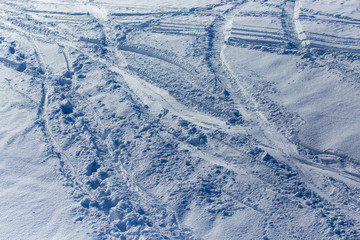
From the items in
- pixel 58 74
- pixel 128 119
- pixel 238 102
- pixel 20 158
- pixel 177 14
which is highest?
pixel 177 14

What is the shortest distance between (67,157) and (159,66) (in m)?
2.48

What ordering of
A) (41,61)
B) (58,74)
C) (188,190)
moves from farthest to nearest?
(41,61), (58,74), (188,190)

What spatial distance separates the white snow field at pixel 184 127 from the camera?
325 cm

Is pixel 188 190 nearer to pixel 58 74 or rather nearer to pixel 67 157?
Result: pixel 67 157

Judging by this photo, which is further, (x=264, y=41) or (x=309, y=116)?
(x=264, y=41)

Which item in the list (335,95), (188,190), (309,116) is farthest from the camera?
(335,95)

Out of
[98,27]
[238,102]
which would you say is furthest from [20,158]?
[98,27]

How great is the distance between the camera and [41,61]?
5.78m

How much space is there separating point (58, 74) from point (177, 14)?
3.36m

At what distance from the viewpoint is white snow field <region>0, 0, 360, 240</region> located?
3.25 meters

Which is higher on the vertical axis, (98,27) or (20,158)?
(98,27)

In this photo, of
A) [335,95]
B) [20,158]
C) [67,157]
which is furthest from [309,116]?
[20,158]

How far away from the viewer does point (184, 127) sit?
4277mm

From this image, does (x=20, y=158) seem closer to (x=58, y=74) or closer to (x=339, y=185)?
(x=58, y=74)
